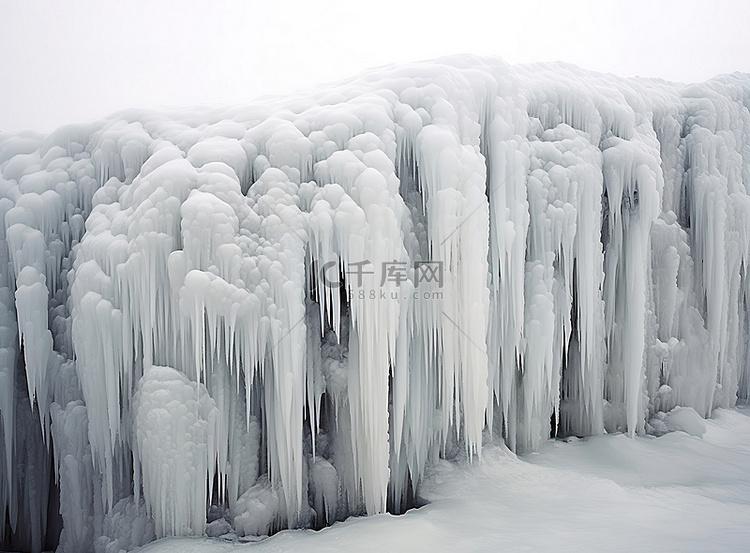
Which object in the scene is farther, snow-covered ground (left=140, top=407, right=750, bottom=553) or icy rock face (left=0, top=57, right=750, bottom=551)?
icy rock face (left=0, top=57, right=750, bottom=551)

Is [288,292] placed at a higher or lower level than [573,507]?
higher

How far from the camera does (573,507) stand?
3.77 m

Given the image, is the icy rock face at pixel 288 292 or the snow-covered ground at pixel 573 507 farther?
the icy rock face at pixel 288 292

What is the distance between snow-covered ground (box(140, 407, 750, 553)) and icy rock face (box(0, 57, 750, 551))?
292 millimetres

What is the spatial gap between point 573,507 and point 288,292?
8.55ft

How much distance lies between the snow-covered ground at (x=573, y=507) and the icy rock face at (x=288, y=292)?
0.29 m

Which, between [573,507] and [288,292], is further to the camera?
[573,507]

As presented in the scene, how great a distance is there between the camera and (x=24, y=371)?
411 centimetres

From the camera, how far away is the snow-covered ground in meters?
3.24

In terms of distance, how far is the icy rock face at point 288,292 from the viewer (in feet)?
11.9

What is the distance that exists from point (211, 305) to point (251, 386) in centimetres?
71

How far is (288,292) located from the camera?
3.59 meters

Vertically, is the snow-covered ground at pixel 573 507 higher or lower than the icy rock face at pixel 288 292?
lower

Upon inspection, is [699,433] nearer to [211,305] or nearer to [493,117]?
[493,117]
